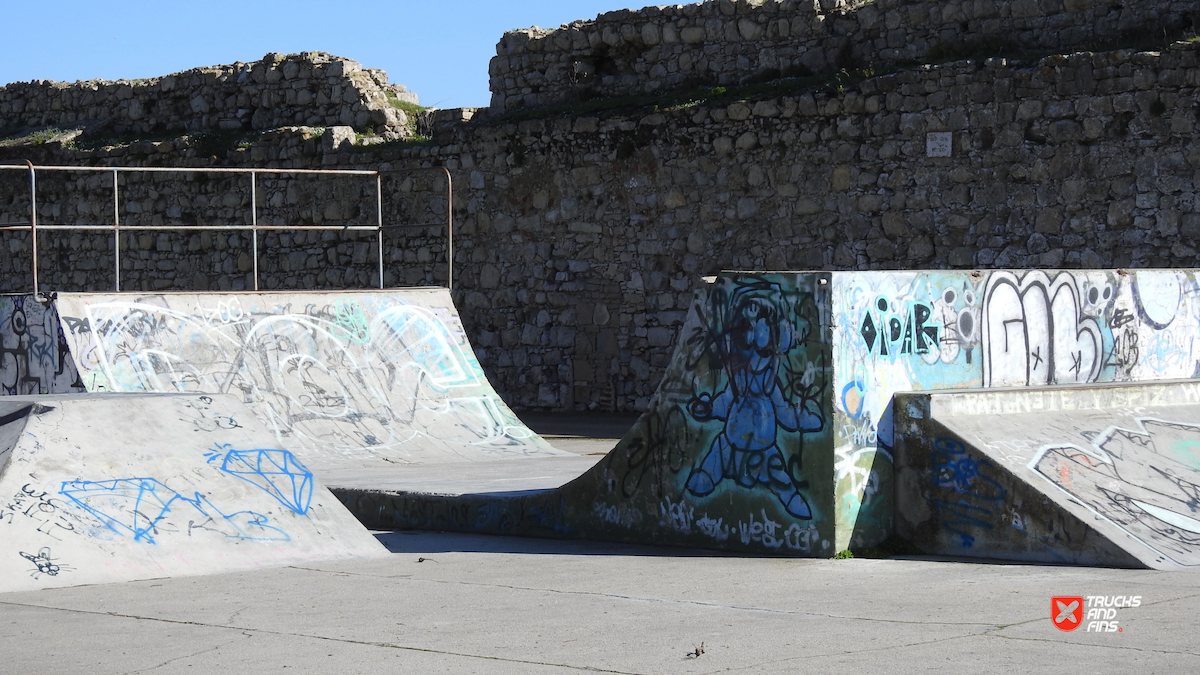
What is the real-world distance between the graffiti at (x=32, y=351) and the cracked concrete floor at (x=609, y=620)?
164 inches

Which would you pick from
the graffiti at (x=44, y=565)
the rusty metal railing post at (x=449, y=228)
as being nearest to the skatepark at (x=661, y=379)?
the graffiti at (x=44, y=565)

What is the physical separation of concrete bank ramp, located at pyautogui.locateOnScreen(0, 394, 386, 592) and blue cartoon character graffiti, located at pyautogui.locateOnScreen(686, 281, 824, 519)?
177 centimetres

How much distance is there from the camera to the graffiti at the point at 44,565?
6348mm

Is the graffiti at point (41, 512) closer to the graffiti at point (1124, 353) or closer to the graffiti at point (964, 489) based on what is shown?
the graffiti at point (964, 489)

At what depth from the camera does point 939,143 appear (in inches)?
519

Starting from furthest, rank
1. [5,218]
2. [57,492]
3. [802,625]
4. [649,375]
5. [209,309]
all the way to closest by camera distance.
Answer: [5,218] < [649,375] < [209,309] < [57,492] < [802,625]

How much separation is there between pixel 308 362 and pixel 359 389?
0.44 metres

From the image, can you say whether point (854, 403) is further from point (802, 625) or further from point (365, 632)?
point (365, 632)

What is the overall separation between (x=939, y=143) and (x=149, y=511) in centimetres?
846

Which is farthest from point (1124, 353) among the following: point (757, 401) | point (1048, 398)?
point (757, 401)

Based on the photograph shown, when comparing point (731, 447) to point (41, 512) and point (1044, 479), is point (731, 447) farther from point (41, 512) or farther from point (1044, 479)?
point (41, 512)

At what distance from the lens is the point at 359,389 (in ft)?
37.3

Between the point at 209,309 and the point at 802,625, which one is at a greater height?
the point at 209,309

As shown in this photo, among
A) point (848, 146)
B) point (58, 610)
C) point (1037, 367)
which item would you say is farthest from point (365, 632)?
point (848, 146)
